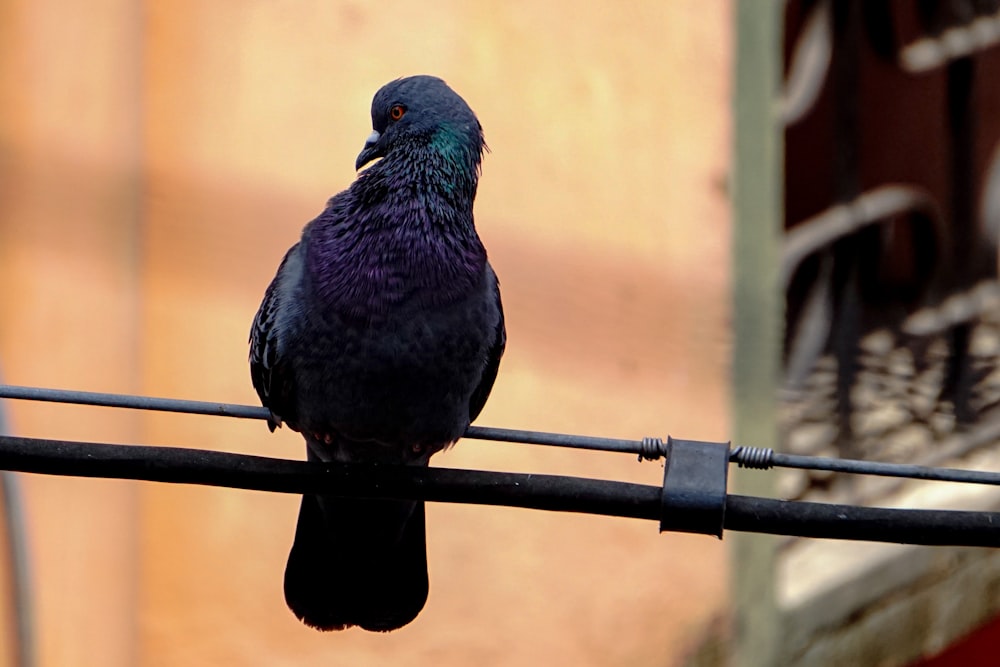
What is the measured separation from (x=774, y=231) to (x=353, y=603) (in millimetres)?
2024

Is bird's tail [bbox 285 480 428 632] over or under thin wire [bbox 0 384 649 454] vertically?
under

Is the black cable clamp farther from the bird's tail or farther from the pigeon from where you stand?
the bird's tail

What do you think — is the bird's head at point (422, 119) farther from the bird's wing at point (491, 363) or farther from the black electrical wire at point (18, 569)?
the black electrical wire at point (18, 569)

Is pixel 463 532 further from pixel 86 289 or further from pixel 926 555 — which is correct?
pixel 926 555

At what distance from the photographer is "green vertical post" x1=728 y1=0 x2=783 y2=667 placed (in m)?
4.00

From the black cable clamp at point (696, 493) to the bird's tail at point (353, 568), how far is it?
933mm

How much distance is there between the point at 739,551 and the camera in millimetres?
4230

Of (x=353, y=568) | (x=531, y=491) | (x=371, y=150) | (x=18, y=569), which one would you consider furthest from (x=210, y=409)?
(x=18, y=569)

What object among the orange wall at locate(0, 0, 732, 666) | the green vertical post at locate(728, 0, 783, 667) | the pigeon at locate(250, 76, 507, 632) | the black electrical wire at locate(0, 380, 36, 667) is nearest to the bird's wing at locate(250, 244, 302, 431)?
the pigeon at locate(250, 76, 507, 632)

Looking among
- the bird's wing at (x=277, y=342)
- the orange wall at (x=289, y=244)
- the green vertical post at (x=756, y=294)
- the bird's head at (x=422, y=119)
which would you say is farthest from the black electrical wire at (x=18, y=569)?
the green vertical post at (x=756, y=294)

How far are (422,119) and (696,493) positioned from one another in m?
0.83

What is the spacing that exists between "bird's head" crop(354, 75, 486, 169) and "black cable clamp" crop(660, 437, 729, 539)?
72 cm

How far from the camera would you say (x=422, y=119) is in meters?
2.22

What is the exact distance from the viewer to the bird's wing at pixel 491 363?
93.1 inches
